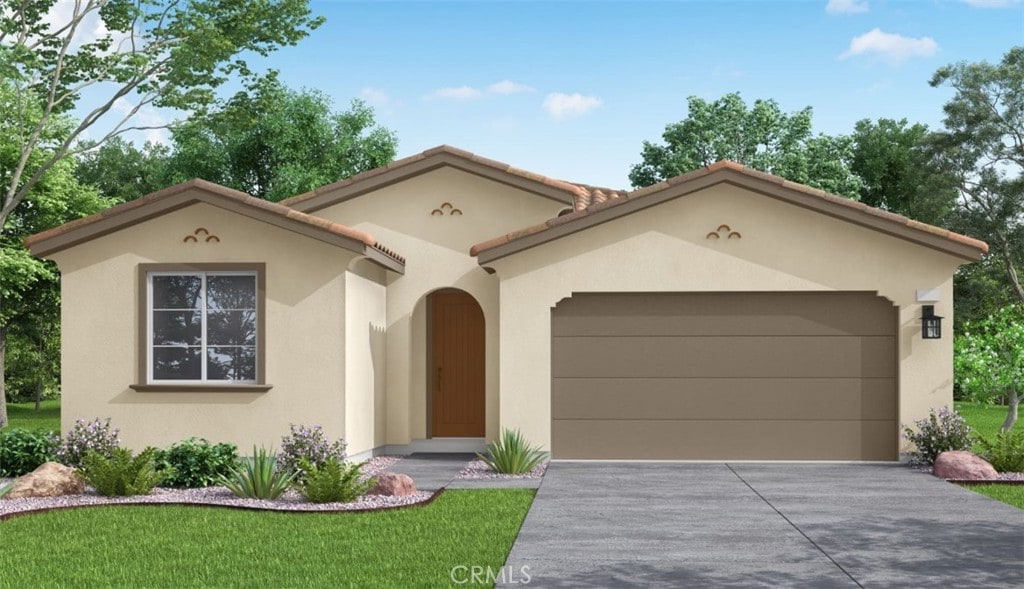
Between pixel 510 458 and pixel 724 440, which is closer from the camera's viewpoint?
pixel 510 458

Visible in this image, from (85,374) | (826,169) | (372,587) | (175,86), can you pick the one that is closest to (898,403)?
(372,587)

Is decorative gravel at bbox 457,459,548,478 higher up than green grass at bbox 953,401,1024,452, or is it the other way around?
decorative gravel at bbox 457,459,548,478

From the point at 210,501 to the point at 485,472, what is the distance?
168 inches

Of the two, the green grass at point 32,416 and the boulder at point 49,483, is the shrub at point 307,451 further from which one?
the green grass at point 32,416

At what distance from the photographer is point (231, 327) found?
16.2 meters

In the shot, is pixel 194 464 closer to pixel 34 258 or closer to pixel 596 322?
pixel 596 322

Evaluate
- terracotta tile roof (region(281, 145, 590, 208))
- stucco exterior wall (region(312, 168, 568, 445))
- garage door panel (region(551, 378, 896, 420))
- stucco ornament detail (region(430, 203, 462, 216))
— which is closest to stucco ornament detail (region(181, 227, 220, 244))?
terracotta tile roof (region(281, 145, 590, 208))

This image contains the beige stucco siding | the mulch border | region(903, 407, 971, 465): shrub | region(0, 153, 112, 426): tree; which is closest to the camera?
the mulch border

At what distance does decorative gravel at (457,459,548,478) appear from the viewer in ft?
Answer: 49.6

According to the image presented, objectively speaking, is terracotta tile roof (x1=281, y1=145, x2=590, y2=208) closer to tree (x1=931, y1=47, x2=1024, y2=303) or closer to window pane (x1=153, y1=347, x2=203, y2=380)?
window pane (x1=153, y1=347, x2=203, y2=380)

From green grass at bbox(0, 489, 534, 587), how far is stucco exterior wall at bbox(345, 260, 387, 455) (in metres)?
4.34

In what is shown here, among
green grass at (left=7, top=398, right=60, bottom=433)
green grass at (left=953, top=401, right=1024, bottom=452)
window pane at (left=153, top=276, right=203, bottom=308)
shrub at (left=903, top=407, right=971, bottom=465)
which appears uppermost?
window pane at (left=153, top=276, right=203, bottom=308)

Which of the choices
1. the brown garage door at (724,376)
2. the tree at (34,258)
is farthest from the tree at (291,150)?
the brown garage door at (724,376)

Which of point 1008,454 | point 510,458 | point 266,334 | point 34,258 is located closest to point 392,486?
point 510,458
